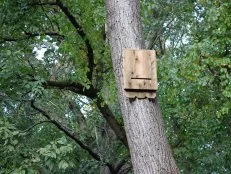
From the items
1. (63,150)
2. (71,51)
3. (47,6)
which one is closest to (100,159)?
(71,51)

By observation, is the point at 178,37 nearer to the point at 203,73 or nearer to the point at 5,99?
the point at 203,73

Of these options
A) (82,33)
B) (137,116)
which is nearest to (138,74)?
(137,116)

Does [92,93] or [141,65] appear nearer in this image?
[141,65]

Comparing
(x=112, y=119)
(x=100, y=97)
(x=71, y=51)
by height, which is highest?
(x=71, y=51)

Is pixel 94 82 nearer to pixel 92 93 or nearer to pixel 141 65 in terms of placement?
pixel 92 93

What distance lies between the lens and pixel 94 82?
6059mm

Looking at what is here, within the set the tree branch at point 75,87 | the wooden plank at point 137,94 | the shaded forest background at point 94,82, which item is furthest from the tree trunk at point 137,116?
the tree branch at point 75,87

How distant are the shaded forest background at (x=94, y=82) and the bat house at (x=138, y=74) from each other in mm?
1331

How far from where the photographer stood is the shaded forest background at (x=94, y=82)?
4035 mm

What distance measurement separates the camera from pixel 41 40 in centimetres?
528

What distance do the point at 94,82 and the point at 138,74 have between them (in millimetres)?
3650

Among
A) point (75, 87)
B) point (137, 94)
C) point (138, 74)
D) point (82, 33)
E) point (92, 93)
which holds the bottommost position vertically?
point (92, 93)

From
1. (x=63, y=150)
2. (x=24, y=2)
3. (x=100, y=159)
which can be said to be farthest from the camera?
(x=100, y=159)

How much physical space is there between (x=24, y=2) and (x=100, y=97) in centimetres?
180
